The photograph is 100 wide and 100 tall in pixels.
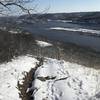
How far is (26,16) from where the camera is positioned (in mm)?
12594

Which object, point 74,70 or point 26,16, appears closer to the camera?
point 26,16

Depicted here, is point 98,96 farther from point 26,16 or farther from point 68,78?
point 26,16

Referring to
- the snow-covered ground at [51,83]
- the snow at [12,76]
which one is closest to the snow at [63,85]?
the snow-covered ground at [51,83]

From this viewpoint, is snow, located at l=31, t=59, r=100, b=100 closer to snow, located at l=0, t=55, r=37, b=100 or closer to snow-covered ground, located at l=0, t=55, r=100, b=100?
snow-covered ground, located at l=0, t=55, r=100, b=100

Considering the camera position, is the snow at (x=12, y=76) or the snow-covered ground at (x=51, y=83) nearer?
the snow at (x=12, y=76)

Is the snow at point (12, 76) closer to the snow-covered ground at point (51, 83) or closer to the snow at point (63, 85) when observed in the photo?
the snow-covered ground at point (51, 83)

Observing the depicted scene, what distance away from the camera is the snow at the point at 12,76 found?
9.53m

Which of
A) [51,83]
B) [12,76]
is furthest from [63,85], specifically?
[12,76]

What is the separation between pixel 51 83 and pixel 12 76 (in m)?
1.58

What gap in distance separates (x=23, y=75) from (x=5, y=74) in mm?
1016

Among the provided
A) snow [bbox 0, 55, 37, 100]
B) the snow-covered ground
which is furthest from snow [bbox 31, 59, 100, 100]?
snow [bbox 0, 55, 37, 100]

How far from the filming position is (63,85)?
11336 mm

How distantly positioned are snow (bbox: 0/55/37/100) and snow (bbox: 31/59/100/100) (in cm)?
66

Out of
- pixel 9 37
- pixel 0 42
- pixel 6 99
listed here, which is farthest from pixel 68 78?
pixel 9 37
